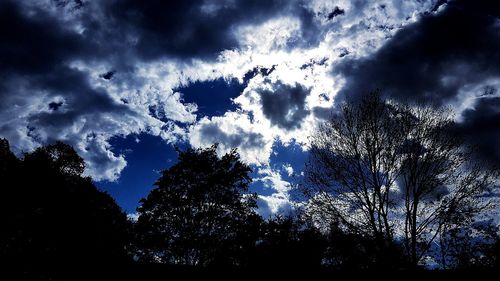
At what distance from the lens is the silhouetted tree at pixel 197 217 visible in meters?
23.0

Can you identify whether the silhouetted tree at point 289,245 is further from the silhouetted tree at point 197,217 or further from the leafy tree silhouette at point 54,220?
the leafy tree silhouette at point 54,220

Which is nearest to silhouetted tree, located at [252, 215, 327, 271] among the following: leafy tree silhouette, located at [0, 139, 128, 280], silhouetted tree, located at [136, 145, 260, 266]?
silhouetted tree, located at [136, 145, 260, 266]

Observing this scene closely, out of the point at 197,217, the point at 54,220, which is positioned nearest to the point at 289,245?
the point at 197,217

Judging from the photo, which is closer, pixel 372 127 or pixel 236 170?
pixel 372 127

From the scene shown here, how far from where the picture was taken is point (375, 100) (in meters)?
14.9

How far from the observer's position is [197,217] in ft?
76.6

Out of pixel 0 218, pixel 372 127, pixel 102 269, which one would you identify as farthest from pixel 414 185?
pixel 0 218

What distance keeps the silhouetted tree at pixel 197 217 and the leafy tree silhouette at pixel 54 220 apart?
3.70 m

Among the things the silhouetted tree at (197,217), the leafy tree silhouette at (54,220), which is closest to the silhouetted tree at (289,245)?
the silhouetted tree at (197,217)

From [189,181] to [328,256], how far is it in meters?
13.2

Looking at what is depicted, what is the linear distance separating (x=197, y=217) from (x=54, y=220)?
985 cm

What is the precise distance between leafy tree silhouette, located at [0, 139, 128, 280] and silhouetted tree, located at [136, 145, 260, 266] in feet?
12.1

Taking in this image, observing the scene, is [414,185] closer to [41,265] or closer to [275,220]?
[275,220]

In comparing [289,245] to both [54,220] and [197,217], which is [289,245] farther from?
[54,220]
